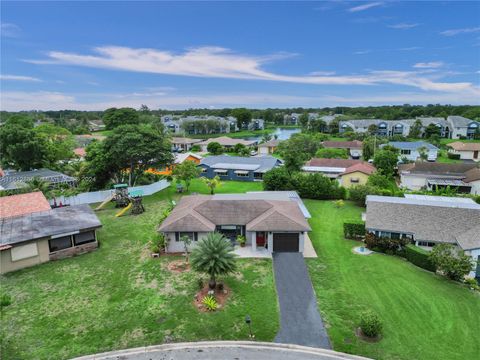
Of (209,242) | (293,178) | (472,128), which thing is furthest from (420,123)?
(209,242)

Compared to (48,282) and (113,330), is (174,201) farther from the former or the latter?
(113,330)

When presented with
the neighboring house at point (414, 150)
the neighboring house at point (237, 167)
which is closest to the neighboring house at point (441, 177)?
the neighboring house at point (414, 150)

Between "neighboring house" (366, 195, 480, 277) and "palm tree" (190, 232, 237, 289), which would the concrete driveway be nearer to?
"palm tree" (190, 232, 237, 289)

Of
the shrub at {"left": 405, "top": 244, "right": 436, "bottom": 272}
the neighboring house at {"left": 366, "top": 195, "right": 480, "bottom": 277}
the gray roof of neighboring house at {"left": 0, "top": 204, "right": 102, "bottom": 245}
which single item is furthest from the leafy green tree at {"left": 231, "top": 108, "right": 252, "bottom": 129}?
the shrub at {"left": 405, "top": 244, "right": 436, "bottom": 272}

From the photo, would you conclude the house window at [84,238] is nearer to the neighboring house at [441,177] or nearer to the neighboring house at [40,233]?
the neighboring house at [40,233]

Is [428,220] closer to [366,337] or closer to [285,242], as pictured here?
[285,242]

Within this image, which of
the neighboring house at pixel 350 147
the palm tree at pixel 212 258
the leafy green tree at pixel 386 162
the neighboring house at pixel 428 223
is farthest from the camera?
the neighboring house at pixel 350 147
